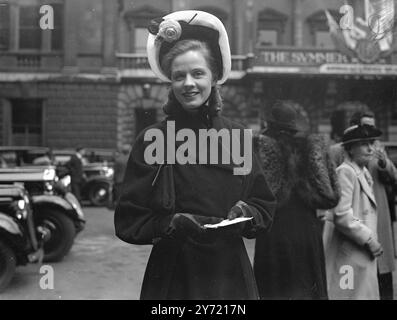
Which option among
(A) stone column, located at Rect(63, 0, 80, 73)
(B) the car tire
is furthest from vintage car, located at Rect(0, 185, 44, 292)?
(A) stone column, located at Rect(63, 0, 80, 73)

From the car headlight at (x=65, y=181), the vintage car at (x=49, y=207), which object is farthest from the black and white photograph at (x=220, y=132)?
the car headlight at (x=65, y=181)

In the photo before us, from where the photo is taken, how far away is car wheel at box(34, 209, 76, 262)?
503 centimetres

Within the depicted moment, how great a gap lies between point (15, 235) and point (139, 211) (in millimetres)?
2415

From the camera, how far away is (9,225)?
402 centimetres

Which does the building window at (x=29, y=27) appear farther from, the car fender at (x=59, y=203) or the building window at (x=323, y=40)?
the car fender at (x=59, y=203)

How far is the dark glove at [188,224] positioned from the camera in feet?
5.93

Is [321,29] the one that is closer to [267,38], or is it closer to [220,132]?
[267,38]

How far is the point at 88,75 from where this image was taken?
3391 millimetres

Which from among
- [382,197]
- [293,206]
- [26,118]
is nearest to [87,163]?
[26,118]

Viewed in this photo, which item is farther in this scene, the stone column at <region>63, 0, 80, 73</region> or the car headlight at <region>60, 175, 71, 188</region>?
the car headlight at <region>60, 175, 71, 188</region>

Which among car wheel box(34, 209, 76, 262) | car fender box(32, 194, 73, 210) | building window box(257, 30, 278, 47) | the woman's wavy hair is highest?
building window box(257, 30, 278, 47)

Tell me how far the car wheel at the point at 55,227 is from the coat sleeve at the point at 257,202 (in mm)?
3303

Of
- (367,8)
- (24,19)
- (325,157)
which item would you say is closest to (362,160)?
(325,157)

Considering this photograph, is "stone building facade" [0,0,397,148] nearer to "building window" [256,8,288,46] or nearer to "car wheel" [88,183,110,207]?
"building window" [256,8,288,46]
